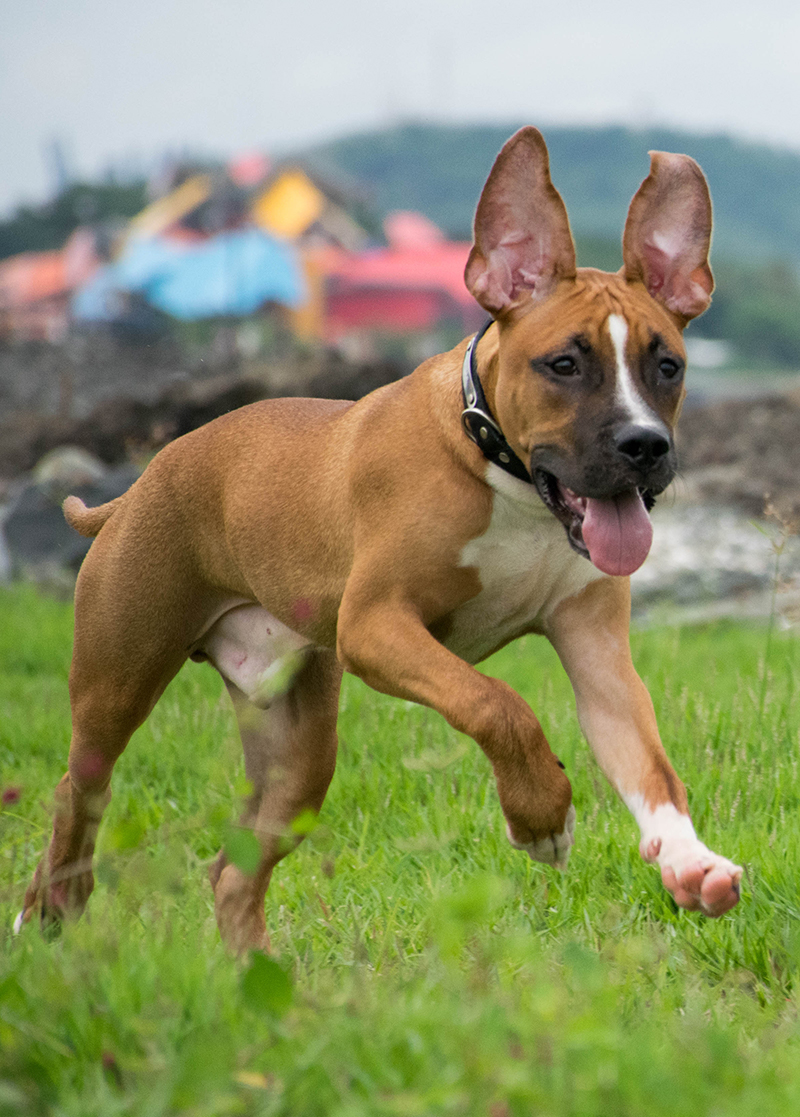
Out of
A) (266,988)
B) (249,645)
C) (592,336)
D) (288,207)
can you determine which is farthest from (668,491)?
(288,207)

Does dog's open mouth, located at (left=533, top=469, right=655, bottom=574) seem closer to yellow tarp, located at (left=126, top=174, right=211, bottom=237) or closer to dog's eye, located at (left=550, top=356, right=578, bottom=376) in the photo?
dog's eye, located at (left=550, top=356, right=578, bottom=376)

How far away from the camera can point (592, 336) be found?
305 cm

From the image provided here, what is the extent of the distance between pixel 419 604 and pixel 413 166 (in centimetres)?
10478

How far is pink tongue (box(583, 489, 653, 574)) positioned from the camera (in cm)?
299

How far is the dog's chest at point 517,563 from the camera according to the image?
320cm

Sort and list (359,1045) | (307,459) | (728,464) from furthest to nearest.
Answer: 1. (728,464)
2. (307,459)
3. (359,1045)

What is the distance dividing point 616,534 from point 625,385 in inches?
13.4

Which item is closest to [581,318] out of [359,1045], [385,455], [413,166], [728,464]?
[385,455]

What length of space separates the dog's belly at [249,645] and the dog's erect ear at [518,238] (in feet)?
3.78

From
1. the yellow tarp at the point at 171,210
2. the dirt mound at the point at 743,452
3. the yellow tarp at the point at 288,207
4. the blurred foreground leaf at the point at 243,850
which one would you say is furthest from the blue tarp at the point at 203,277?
the blurred foreground leaf at the point at 243,850

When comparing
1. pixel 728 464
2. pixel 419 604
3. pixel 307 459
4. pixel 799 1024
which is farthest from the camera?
pixel 728 464

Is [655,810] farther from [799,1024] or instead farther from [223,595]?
[223,595]

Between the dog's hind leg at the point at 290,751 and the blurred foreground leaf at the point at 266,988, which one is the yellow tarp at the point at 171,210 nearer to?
the dog's hind leg at the point at 290,751

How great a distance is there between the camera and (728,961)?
3.06m
